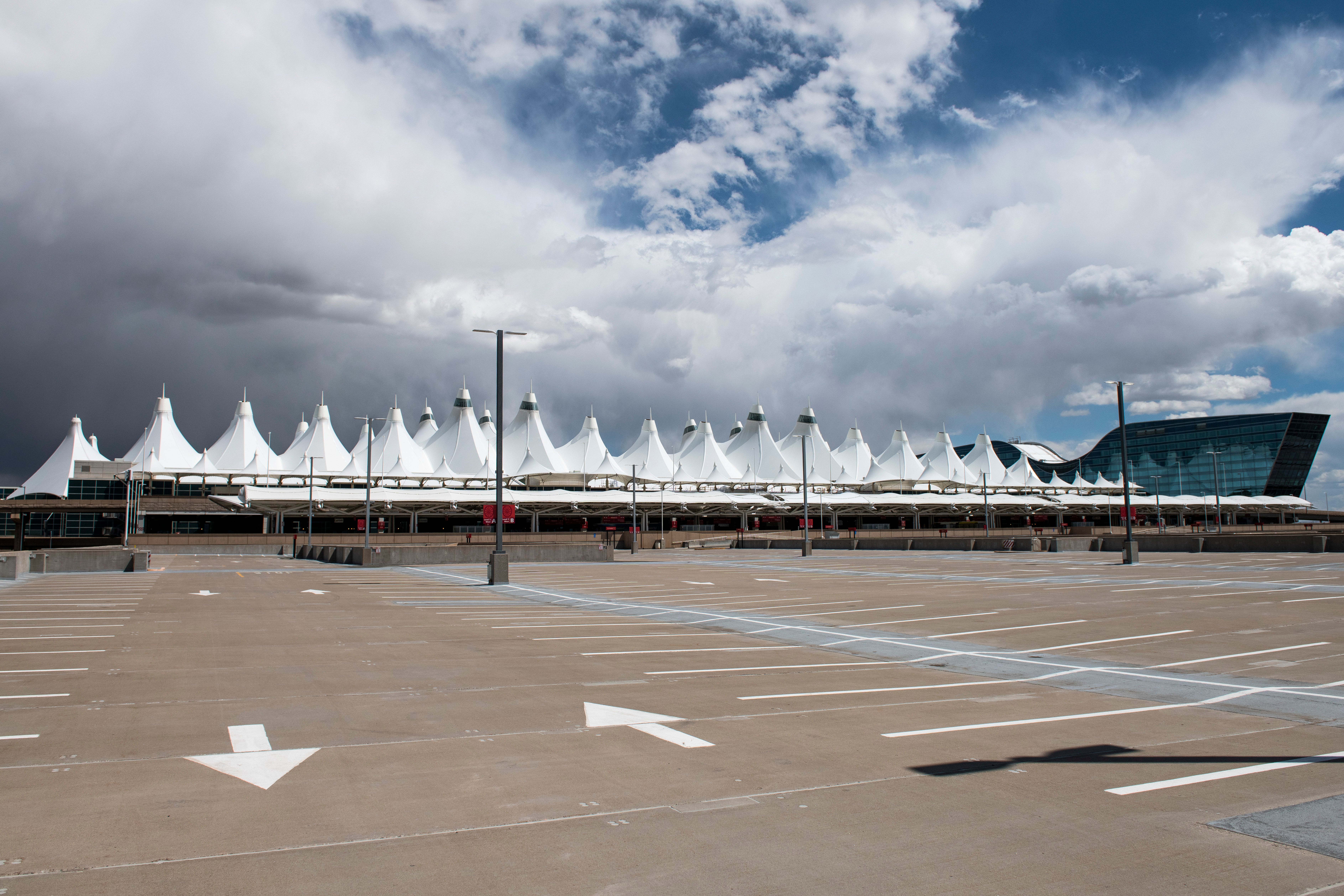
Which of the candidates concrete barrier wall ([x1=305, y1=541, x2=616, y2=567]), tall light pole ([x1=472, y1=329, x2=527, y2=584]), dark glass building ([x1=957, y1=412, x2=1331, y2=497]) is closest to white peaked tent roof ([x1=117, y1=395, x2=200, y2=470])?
concrete barrier wall ([x1=305, y1=541, x2=616, y2=567])

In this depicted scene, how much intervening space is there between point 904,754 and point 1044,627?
9.17 m

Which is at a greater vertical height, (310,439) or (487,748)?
(310,439)

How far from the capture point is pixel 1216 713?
7.85 meters

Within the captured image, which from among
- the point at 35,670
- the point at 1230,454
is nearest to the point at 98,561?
the point at 35,670

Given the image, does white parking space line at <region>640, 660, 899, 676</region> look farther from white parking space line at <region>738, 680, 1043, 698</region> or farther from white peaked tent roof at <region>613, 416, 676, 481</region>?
white peaked tent roof at <region>613, 416, 676, 481</region>

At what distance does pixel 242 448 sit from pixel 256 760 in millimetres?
115190

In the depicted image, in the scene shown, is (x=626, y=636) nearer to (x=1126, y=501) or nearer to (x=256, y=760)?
(x=256, y=760)

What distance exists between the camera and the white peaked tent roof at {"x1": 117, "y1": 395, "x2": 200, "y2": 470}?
106 m

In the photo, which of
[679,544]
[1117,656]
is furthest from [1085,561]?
[679,544]

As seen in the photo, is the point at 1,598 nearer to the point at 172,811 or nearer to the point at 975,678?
the point at 172,811

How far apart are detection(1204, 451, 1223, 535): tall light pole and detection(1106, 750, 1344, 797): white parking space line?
61.2 meters

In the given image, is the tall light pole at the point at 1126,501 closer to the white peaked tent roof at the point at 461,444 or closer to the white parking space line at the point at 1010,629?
the white parking space line at the point at 1010,629

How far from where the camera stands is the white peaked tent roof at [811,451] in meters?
142

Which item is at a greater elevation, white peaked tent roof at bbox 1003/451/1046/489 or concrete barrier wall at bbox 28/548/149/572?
white peaked tent roof at bbox 1003/451/1046/489
